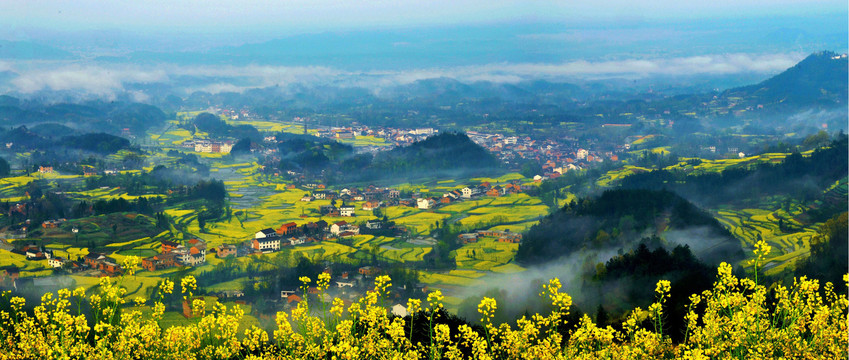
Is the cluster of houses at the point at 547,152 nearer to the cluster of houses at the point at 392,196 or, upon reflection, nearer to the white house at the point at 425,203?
the cluster of houses at the point at 392,196

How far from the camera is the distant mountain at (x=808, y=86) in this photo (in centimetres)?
4681

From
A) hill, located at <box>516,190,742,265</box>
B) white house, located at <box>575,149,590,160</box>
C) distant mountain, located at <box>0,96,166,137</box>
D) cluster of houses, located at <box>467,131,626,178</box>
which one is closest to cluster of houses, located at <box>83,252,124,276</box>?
hill, located at <box>516,190,742,265</box>

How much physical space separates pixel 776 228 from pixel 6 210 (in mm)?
29580

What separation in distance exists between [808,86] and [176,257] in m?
43.8

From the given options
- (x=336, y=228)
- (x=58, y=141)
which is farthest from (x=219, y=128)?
(x=336, y=228)

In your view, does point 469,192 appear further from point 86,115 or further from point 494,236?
point 86,115

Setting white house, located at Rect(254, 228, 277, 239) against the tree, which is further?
the tree

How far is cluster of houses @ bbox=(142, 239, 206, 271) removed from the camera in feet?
72.7

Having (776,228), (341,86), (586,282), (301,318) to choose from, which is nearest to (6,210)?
(586,282)

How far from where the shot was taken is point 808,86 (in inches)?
1896

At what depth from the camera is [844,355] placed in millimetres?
6668

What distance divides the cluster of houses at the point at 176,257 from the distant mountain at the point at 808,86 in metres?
39.6

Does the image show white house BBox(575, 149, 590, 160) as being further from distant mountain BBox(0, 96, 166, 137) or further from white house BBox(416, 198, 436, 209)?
distant mountain BBox(0, 96, 166, 137)

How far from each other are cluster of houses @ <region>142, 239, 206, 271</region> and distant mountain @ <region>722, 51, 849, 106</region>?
3956 cm
